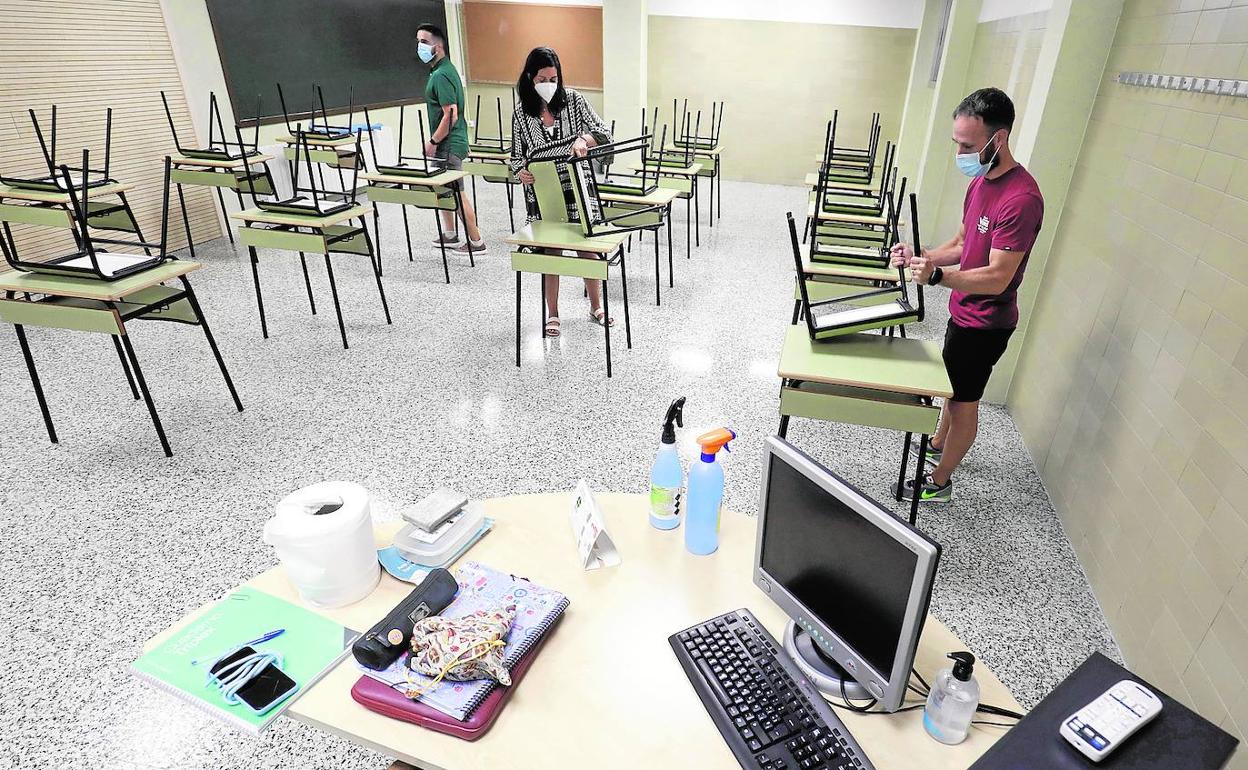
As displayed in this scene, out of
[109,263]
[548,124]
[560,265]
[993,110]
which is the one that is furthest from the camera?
[548,124]

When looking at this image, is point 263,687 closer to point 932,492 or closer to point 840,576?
point 840,576

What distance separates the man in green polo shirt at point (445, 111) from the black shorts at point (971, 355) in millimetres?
3749

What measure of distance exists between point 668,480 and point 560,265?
2.16 m

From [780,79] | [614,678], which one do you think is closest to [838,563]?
[614,678]

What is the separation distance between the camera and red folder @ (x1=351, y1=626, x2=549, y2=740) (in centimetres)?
101

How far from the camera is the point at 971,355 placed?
2.38 meters

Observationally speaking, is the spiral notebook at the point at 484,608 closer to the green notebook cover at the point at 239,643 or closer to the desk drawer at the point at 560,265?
the green notebook cover at the point at 239,643

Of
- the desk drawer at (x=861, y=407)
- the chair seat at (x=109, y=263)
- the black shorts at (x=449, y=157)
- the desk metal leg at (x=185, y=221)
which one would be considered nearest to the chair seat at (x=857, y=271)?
the desk drawer at (x=861, y=407)

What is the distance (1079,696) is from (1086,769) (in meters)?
0.11

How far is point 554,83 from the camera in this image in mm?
A: 3557

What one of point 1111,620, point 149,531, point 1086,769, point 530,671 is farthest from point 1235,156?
point 149,531

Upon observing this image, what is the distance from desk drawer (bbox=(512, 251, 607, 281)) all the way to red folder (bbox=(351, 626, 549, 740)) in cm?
246

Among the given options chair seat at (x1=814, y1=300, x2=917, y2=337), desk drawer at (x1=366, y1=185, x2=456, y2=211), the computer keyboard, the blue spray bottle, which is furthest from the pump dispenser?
desk drawer at (x1=366, y1=185, x2=456, y2=211)

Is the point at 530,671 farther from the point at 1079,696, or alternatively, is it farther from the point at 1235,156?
the point at 1235,156
